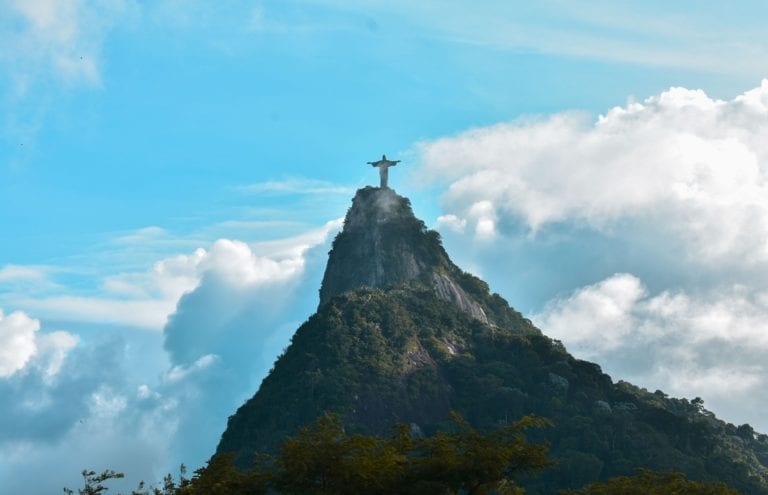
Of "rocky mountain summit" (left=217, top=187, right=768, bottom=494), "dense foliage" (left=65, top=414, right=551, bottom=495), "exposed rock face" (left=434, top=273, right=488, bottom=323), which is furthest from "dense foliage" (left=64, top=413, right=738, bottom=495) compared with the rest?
"exposed rock face" (left=434, top=273, right=488, bottom=323)

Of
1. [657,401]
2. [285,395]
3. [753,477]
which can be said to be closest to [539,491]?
[753,477]

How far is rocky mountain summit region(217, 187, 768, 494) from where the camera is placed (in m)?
127

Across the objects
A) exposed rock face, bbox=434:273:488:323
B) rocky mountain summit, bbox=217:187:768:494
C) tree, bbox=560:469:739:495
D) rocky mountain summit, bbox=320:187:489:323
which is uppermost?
rocky mountain summit, bbox=320:187:489:323

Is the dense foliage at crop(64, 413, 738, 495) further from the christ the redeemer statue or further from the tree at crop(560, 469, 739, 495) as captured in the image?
the christ the redeemer statue

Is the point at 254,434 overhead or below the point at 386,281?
below

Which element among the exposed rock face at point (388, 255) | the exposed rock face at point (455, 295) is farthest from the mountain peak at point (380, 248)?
the exposed rock face at point (455, 295)

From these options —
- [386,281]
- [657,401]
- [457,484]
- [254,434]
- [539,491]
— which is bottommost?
[457,484]

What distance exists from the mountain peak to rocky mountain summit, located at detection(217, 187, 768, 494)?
0.96ft

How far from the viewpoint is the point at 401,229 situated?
176 metres

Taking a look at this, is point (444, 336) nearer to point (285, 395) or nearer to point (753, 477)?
point (285, 395)

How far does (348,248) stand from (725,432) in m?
61.1

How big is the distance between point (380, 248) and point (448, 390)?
37032mm

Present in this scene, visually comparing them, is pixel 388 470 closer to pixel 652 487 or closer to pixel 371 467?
pixel 371 467

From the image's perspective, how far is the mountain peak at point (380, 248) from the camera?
173m
